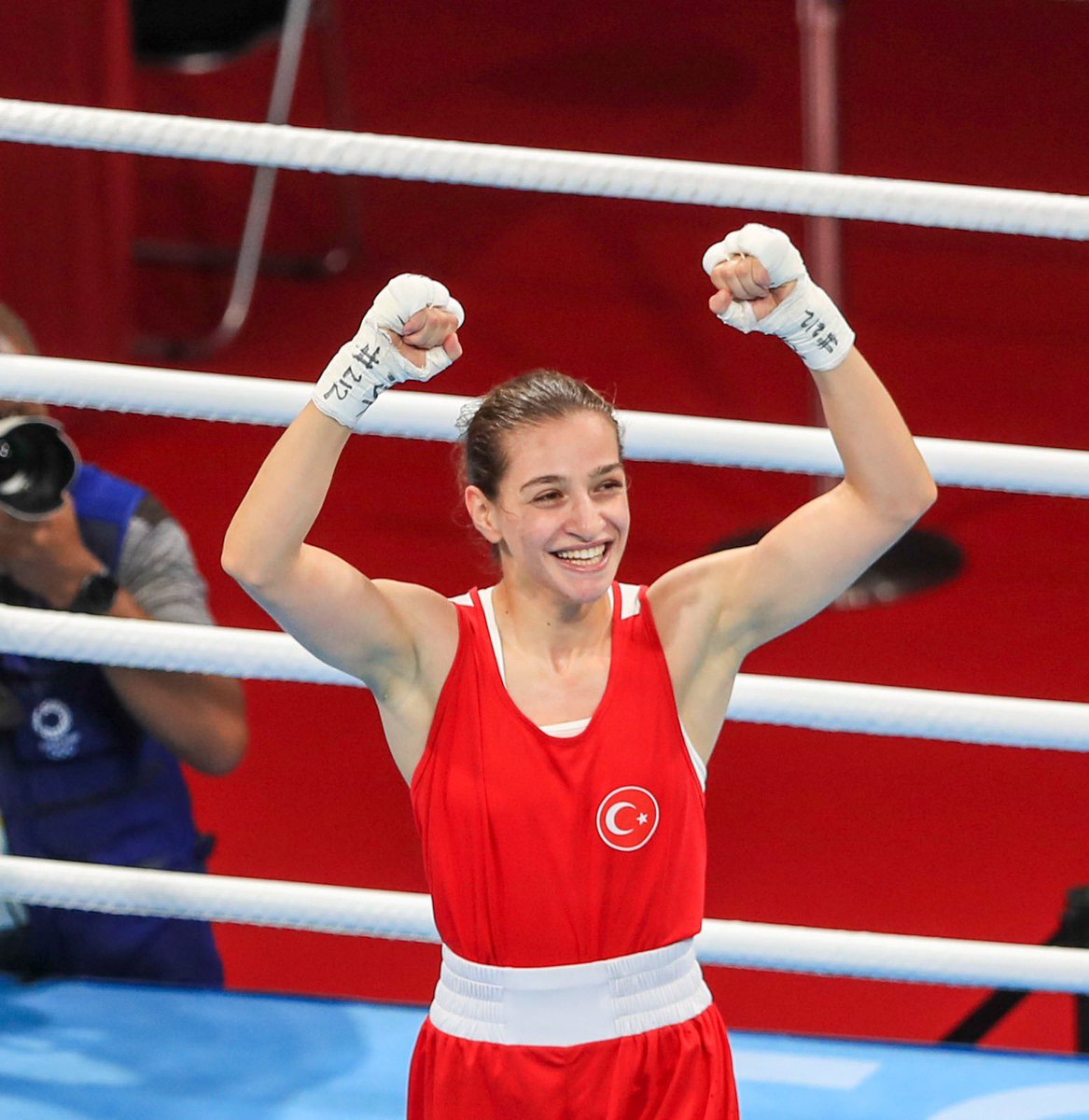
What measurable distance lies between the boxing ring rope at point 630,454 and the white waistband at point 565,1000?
313 millimetres

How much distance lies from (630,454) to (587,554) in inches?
13.9

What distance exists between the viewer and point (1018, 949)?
6.43ft

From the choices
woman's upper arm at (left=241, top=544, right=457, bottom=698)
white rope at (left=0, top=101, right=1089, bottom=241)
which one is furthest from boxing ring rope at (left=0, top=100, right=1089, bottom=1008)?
woman's upper arm at (left=241, top=544, right=457, bottom=698)

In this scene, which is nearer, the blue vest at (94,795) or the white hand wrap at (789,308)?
the white hand wrap at (789,308)

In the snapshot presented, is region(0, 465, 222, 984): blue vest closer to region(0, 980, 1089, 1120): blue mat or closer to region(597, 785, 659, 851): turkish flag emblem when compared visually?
region(0, 980, 1089, 1120): blue mat

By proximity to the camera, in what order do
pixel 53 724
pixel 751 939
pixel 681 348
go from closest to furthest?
pixel 751 939
pixel 53 724
pixel 681 348

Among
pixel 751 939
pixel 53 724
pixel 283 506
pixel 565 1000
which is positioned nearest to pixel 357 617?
pixel 283 506

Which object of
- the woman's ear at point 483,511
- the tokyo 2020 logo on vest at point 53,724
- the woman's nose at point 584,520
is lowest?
the woman's nose at point 584,520

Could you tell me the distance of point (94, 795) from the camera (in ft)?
7.51

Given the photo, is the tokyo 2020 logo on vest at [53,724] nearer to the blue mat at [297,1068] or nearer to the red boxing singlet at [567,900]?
the blue mat at [297,1068]

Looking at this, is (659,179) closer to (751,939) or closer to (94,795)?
(751,939)

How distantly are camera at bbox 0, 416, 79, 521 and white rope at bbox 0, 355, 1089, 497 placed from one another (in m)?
0.04

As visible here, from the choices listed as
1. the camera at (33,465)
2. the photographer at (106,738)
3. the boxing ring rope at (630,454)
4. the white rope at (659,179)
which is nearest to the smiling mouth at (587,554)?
the boxing ring rope at (630,454)

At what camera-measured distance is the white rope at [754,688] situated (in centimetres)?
192
